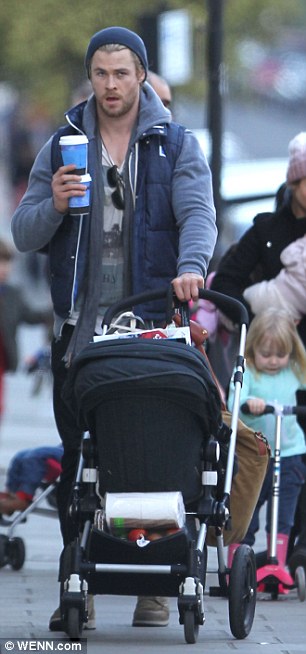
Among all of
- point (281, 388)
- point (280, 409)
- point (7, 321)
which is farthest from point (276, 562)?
point (7, 321)

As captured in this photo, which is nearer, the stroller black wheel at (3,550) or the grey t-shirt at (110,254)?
the grey t-shirt at (110,254)

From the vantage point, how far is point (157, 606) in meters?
6.47

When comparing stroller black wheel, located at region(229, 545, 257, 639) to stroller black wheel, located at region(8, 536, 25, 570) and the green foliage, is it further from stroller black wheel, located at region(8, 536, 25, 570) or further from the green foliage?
the green foliage

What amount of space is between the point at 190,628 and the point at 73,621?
0.39 meters

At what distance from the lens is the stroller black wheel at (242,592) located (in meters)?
5.97

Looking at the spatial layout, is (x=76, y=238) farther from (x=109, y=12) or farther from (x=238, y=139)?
(x=238, y=139)

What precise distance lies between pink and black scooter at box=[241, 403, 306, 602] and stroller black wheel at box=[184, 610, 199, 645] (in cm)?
122

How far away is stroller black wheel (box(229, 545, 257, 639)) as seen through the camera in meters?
5.97

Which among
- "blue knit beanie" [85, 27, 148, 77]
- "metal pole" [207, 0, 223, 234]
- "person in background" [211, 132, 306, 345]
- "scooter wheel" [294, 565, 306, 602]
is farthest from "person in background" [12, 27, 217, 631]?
"metal pole" [207, 0, 223, 234]

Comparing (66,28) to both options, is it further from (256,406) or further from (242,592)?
(242,592)

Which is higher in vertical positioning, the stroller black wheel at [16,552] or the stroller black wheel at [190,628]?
the stroller black wheel at [16,552]

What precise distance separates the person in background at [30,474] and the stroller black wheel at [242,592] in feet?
6.28

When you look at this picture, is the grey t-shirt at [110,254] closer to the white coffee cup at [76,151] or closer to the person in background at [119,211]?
the person in background at [119,211]

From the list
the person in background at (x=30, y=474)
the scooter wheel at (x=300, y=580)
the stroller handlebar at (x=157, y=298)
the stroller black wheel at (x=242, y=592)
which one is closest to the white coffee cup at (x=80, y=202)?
the stroller handlebar at (x=157, y=298)
